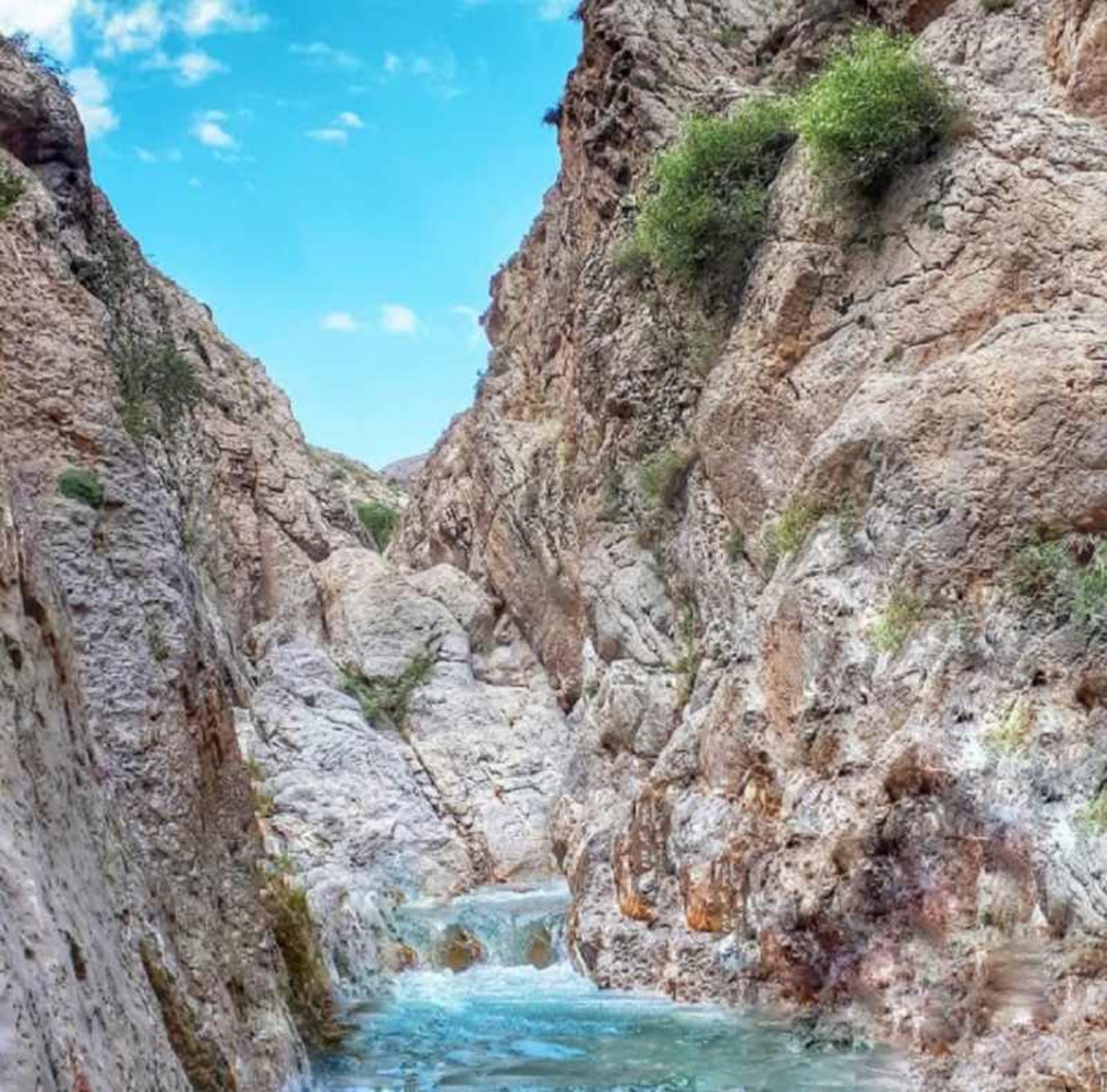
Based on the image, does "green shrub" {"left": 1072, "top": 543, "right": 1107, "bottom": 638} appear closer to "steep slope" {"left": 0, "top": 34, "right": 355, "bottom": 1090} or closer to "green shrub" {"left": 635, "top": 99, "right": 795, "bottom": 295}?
"steep slope" {"left": 0, "top": 34, "right": 355, "bottom": 1090}

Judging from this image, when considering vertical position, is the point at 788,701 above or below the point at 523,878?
above

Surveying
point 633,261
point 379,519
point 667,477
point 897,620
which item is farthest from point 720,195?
point 379,519

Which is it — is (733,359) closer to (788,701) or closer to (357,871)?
(788,701)

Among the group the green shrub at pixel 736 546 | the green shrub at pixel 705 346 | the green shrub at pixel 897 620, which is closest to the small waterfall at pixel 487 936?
Result: the green shrub at pixel 736 546

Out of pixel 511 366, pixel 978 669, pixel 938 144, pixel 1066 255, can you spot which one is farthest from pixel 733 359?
pixel 511 366

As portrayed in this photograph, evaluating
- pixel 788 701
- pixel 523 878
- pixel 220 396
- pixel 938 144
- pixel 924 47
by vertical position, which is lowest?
pixel 523 878

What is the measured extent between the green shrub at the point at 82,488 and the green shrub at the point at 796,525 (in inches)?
338

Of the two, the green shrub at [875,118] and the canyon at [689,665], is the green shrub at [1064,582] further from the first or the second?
the green shrub at [875,118]

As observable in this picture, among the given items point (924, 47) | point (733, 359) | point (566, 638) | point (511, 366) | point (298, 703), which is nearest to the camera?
point (733, 359)

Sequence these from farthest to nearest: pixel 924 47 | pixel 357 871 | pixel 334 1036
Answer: pixel 357 871
pixel 924 47
pixel 334 1036

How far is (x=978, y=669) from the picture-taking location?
34.4 feet

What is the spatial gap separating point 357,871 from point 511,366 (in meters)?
19.3

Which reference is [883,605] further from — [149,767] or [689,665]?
[149,767]

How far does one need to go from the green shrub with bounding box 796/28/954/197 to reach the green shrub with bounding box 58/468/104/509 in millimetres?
12433
